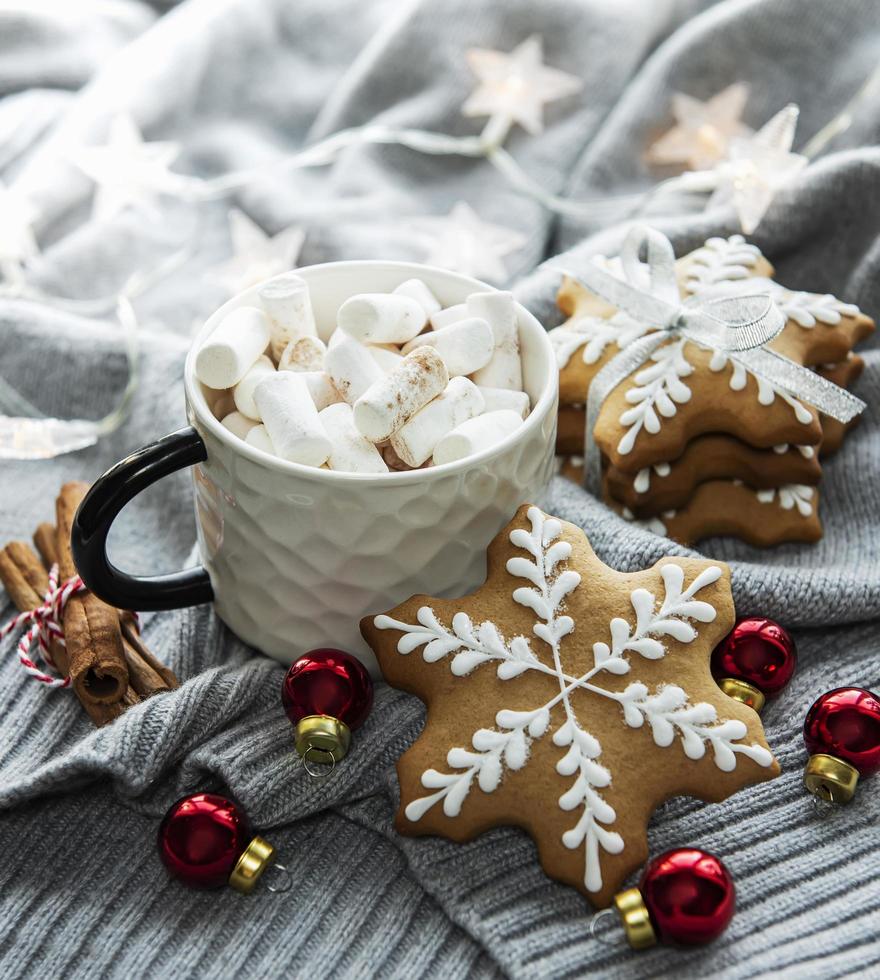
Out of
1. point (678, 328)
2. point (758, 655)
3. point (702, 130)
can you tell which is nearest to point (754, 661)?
point (758, 655)

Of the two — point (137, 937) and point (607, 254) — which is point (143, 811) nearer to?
point (137, 937)

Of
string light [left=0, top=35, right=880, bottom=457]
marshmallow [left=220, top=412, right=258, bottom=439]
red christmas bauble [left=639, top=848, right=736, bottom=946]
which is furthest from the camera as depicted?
string light [left=0, top=35, right=880, bottom=457]

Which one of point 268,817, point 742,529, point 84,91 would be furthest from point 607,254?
point 84,91

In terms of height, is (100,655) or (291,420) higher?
(291,420)

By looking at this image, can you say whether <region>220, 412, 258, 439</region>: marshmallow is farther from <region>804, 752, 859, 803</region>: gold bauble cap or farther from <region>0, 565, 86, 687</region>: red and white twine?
<region>804, 752, 859, 803</region>: gold bauble cap

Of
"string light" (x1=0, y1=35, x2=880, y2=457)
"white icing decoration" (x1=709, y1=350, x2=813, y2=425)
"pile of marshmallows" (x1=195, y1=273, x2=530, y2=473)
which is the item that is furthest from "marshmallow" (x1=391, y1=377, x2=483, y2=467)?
"string light" (x1=0, y1=35, x2=880, y2=457)

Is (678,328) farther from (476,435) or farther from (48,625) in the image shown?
(48,625)
